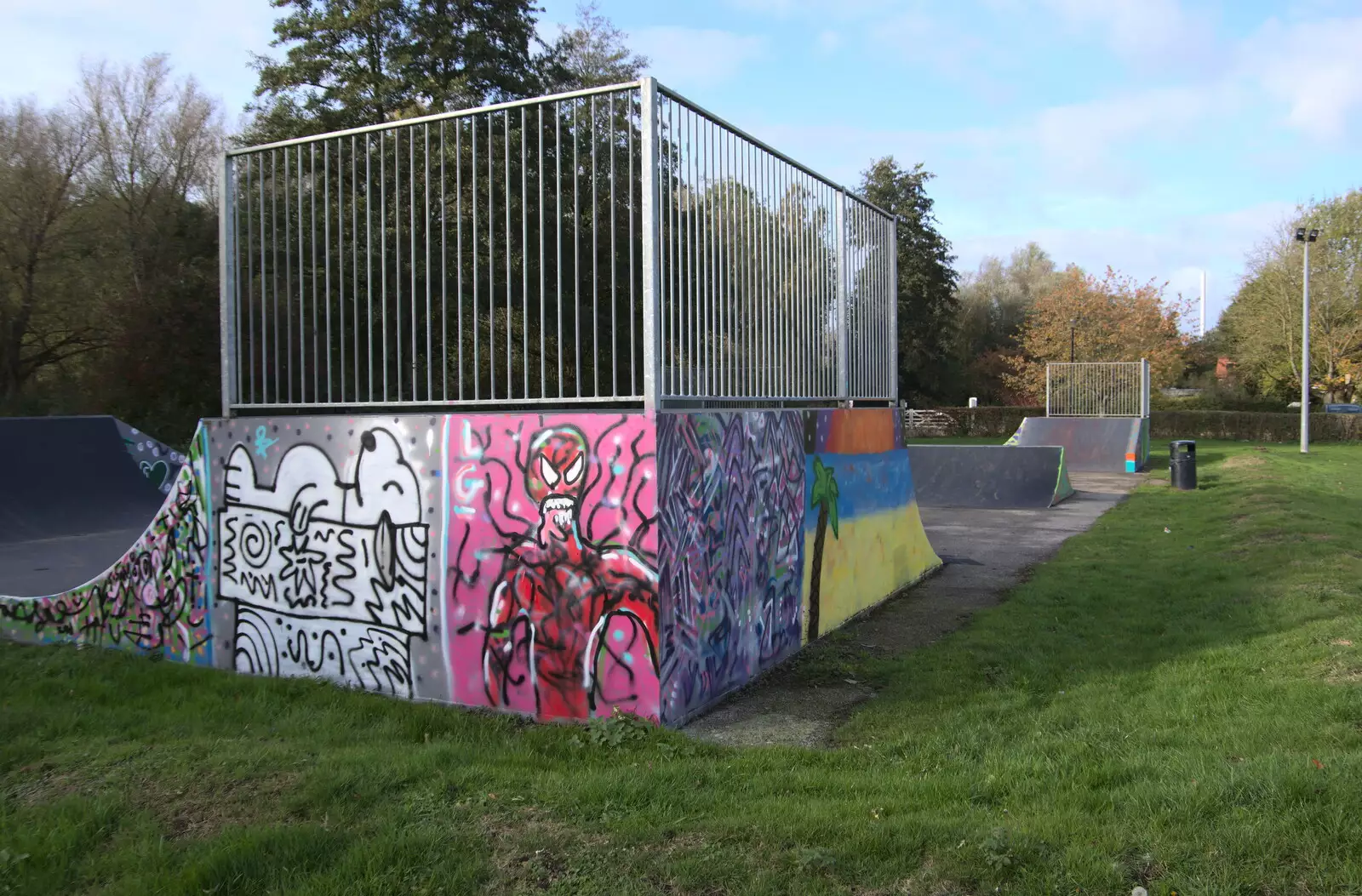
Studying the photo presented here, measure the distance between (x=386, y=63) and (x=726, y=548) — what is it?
80.6ft

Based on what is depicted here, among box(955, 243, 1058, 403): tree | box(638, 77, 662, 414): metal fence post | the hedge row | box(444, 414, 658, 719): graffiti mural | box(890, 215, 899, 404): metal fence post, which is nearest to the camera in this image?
box(444, 414, 658, 719): graffiti mural

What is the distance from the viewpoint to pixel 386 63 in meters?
26.3

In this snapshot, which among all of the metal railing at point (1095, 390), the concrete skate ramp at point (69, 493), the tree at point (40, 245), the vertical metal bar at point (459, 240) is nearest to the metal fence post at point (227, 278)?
the vertical metal bar at point (459, 240)

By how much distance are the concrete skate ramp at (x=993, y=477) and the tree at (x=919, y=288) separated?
35531mm

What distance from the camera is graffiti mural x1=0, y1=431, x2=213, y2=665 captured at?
22.1 feet

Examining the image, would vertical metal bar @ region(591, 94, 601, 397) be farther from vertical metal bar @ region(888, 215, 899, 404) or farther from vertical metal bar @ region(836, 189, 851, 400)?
vertical metal bar @ region(888, 215, 899, 404)

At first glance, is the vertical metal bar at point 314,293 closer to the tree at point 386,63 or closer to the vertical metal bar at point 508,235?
the vertical metal bar at point 508,235

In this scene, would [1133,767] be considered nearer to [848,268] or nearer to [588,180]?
[588,180]

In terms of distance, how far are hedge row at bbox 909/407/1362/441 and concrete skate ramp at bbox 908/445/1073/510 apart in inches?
960

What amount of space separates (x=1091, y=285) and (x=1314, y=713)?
2028 inches

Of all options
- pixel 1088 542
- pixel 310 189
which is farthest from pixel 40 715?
pixel 1088 542

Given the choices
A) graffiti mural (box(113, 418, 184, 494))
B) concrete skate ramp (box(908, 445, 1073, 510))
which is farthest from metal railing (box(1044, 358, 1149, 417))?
graffiti mural (box(113, 418, 184, 494))

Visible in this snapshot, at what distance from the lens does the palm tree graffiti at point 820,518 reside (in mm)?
7516

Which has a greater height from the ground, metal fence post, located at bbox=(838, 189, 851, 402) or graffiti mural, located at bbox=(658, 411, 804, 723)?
metal fence post, located at bbox=(838, 189, 851, 402)
